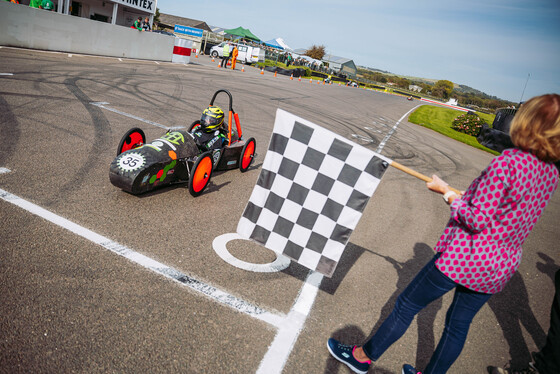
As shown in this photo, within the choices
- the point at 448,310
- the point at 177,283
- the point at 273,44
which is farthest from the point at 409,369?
the point at 273,44

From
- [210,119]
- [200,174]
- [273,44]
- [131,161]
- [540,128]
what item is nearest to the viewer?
[540,128]

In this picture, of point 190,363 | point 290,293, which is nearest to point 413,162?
point 290,293

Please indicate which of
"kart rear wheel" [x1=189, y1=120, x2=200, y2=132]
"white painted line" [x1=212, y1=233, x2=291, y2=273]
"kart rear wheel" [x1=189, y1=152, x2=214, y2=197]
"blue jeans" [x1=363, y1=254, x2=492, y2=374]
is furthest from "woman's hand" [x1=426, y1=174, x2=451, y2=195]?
"kart rear wheel" [x1=189, y1=120, x2=200, y2=132]

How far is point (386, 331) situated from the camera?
235 cm

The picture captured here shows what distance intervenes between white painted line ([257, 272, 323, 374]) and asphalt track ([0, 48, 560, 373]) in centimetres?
1

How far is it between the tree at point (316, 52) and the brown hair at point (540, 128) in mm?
104493

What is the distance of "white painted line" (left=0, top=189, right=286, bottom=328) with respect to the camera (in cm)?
294

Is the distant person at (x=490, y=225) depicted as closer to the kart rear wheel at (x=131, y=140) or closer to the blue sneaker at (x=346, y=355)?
the blue sneaker at (x=346, y=355)

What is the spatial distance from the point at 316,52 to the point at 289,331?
106 meters

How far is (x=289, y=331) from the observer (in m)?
2.83

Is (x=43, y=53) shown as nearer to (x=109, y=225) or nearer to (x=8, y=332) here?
(x=109, y=225)

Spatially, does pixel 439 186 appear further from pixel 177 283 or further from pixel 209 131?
pixel 209 131

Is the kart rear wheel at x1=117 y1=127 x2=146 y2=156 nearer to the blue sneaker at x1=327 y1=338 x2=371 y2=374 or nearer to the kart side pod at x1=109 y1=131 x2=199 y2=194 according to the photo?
the kart side pod at x1=109 y1=131 x2=199 y2=194

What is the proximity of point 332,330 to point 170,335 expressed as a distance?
4.21 feet
